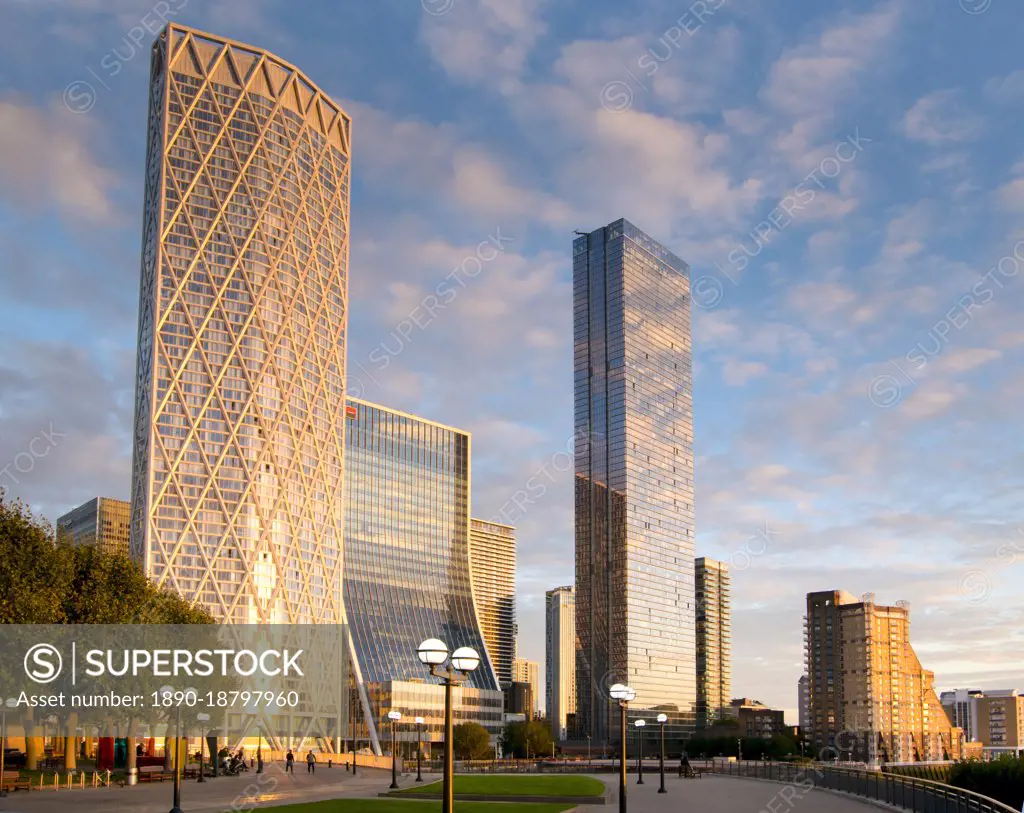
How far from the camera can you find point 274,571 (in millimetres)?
170500

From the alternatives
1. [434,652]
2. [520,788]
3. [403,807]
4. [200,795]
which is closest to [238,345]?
[200,795]

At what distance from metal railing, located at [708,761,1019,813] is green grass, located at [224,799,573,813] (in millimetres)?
12516

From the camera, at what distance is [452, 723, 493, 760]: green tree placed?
17350 centimetres

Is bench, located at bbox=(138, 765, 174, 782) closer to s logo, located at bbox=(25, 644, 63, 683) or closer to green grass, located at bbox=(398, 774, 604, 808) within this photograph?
s logo, located at bbox=(25, 644, 63, 683)

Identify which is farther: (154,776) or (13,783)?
(154,776)

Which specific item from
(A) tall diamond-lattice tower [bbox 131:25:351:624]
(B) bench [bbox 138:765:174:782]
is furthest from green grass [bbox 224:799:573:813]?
(A) tall diamond-lattice tower [bbox 131:25:351:624]

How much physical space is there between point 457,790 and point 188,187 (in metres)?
138

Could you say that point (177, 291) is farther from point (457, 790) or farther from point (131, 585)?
point (457, 790)

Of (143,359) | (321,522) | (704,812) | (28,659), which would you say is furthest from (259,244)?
(704,812)

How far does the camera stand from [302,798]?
162ft

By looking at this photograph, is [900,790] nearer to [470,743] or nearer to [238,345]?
[470,743]

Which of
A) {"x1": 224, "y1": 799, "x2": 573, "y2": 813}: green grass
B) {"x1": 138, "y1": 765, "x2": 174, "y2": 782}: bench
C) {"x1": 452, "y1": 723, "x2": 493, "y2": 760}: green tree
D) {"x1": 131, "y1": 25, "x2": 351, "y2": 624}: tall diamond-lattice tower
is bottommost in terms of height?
{"x1": 452, "y1": 723, "x2": 493, "y2": 760}: green tree

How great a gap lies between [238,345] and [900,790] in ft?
464

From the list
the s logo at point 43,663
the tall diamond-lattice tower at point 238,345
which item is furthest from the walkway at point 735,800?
the tall diamond-lattice tower at point 238,345
